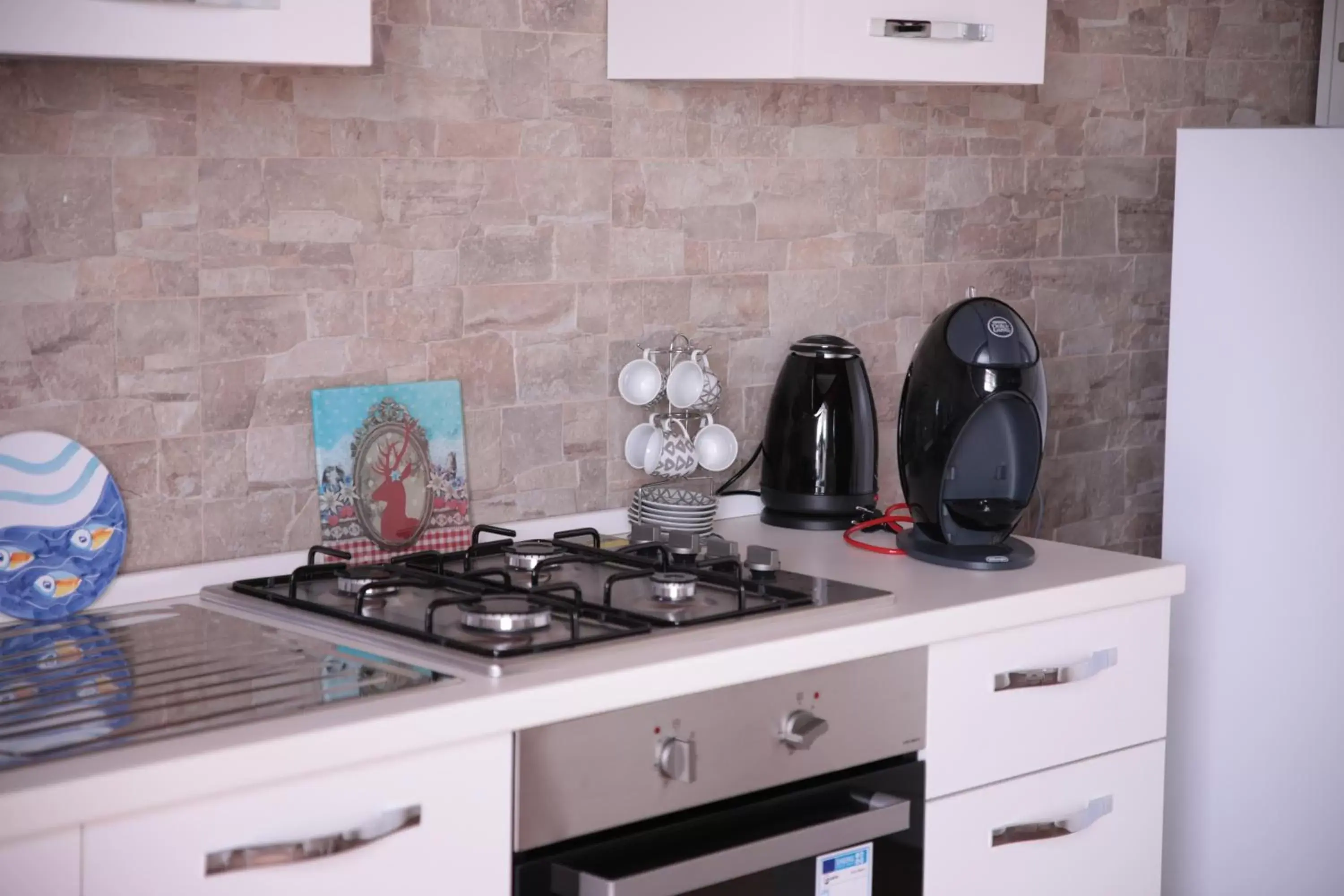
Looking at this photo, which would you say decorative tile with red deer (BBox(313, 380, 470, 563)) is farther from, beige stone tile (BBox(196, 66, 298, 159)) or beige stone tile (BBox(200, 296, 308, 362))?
beige stone tile (BBox(196, 66, 298, 159))

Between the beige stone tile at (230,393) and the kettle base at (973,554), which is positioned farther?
the kettle base at (973,554)

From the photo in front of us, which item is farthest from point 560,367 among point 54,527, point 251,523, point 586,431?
point 54,527

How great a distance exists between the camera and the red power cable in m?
2.43

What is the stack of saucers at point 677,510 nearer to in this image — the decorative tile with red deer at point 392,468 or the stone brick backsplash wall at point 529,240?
the stone brick backsplash wall at point 529,240

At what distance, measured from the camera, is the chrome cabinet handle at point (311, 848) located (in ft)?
4.84

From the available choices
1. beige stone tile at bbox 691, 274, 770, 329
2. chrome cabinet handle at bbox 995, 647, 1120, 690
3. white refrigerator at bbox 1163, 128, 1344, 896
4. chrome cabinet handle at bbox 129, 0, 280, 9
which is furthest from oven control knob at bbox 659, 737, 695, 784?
white refrigerator at bbox 1163, 128, 1344, 896

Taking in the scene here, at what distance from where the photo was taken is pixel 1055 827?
7.41ft

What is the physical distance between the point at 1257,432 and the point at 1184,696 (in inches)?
19.3

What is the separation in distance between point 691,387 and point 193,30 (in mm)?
1047

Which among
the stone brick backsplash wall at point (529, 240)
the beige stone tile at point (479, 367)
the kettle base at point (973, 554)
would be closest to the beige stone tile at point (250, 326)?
the stone brick backsplash wall at point (529, 240)

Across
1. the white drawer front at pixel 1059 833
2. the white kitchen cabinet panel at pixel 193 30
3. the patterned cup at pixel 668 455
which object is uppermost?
the white kitchen cabinet panel at pixel 193 30

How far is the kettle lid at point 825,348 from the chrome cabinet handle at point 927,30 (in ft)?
1.63

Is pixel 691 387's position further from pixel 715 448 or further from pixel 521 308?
pixel 521 308

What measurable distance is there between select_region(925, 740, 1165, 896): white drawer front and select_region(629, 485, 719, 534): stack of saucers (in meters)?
0.58
